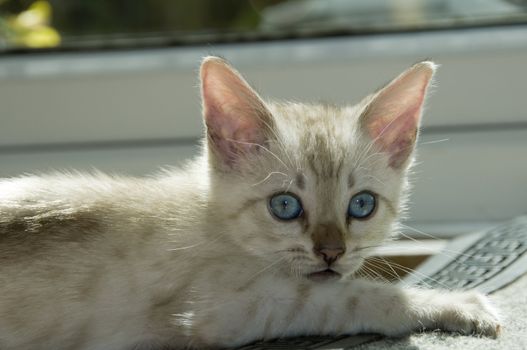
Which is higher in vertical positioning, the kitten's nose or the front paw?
the kitten's nose

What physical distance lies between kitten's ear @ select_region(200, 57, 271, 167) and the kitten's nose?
21 cm

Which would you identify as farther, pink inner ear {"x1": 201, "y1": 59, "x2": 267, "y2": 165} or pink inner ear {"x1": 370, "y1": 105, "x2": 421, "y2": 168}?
pink inner ear {"x1": 370, "y1": 105, "x2": 421, "y2": 168}

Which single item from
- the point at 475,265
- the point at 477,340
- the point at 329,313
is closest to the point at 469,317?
the point at 477,340

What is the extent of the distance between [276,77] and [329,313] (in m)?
0.79

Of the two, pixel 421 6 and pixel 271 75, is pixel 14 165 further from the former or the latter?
pixel 421 6

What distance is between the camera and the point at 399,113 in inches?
50.3

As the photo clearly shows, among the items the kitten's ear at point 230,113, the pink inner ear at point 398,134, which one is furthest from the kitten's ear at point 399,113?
the kitten's ear at point 230,113

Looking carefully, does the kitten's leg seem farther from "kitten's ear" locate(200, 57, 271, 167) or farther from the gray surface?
"kitten's ear" locate(200, 57, 271, 167)

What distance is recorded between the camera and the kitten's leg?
3.58 ft

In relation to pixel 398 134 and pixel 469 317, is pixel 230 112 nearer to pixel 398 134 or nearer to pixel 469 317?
pixel 398 134

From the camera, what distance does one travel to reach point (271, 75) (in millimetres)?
1788

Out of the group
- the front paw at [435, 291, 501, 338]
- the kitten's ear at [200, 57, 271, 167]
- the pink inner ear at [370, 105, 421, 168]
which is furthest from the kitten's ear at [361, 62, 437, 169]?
the front paw at [435, 291, 501, 338]

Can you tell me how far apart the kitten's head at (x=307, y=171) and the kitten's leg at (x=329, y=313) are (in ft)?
0.15

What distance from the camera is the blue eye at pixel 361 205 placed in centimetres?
120
